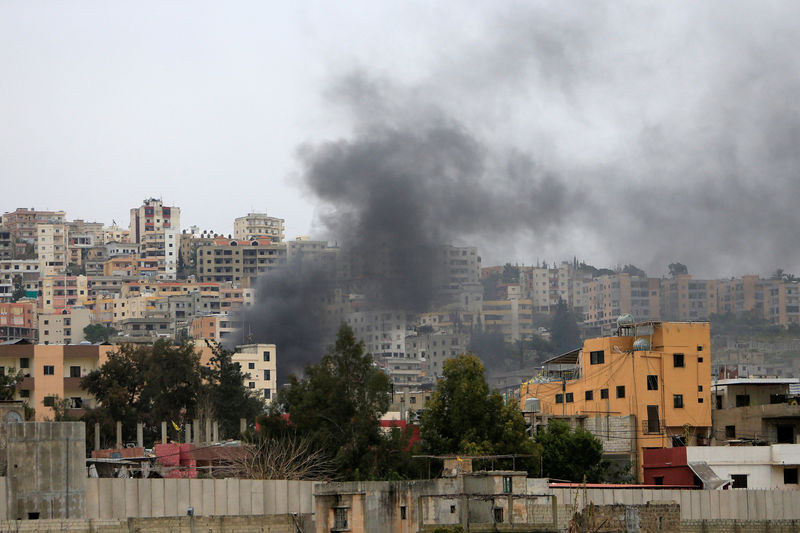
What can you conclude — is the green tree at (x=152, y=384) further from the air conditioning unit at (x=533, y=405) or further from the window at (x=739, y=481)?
the window at (x=739, y=481)

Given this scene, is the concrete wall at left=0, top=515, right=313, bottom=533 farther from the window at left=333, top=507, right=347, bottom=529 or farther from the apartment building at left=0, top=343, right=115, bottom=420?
the apartment building at left=0, top=343, right=115, bottom=420

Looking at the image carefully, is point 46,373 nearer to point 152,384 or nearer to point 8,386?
point 152,384

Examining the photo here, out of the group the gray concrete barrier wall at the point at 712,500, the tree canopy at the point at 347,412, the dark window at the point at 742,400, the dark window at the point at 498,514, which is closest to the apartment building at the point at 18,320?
the dark window at the point at 742,400

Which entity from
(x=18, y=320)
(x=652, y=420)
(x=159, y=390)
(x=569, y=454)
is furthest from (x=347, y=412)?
(x=18, y=320)

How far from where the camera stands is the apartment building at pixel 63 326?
181m

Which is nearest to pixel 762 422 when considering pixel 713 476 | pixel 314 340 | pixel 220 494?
pixel 713 476

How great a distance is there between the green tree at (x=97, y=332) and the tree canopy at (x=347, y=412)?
133461 mm

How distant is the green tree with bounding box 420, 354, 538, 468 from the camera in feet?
149

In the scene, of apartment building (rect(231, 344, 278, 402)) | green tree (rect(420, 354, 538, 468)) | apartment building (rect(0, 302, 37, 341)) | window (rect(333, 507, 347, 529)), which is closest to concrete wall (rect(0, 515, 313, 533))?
window (rect(333, 507, 347, 529))

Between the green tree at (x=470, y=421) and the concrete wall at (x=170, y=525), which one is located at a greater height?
the green tree at (x=470, y=421)

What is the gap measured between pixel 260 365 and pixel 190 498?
306ft

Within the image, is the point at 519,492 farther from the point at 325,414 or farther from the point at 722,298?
the point at 722,298

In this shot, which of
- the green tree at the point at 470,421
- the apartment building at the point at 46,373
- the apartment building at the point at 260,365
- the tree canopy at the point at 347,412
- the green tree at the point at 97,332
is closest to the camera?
the tree canopy at the point at 347,412

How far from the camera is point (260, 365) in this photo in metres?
124
